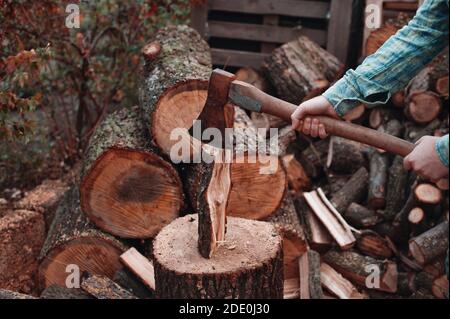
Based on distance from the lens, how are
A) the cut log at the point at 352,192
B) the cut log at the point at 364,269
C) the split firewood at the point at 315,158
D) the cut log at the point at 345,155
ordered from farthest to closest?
1. the split firewood at the point at 315,158
2. the cut log at the point at 345,155
3. the cut log at the point at 352,192
4. the cut log at the point at 364,269

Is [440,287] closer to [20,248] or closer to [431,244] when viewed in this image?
[431,244]

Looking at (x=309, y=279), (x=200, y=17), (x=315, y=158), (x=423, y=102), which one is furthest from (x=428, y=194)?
(x=200, y=17)

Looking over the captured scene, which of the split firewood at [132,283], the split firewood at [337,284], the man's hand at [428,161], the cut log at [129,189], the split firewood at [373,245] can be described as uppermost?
the man's hand at [428,161]

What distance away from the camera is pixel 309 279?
12.2 ft

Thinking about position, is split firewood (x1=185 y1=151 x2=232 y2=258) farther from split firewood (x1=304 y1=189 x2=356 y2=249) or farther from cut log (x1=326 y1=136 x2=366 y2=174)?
cut log (x1=326 y1=136 x2=366 y2=174)

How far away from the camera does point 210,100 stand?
2580 mm

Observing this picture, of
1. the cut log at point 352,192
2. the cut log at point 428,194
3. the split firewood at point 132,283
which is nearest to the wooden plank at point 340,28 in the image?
the cut log at point 352,192

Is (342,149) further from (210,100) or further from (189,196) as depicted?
(210,100)

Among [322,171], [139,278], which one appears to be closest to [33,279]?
[139,278]

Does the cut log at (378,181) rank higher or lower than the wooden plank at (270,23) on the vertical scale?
lower

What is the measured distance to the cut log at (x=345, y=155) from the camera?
4551 millimetres

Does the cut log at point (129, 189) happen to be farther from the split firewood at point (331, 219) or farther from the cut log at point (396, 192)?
the cut log at point (396, 192)

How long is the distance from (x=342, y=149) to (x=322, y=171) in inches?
11.5

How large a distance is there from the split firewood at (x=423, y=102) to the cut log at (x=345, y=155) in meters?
0.49
